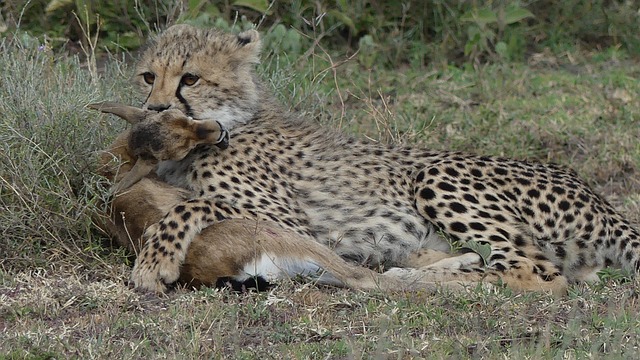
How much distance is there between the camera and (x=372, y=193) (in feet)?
17.2

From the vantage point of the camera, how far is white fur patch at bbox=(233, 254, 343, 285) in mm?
4426

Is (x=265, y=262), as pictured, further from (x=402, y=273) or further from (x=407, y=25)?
(x=407, y=25)

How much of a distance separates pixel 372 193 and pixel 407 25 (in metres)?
3.35

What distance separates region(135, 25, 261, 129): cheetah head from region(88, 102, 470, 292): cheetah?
0.88 feet

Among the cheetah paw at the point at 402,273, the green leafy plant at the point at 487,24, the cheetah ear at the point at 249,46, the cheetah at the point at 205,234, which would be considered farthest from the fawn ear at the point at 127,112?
the green leafy plant at the point at 487,24

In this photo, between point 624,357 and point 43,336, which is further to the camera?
point 43,336

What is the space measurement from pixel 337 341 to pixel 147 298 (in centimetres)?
88

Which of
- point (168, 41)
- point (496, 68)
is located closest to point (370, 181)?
point (168, 41)

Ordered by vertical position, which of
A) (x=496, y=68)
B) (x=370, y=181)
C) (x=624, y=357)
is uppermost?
(x=624, y=357)

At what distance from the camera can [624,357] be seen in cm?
339

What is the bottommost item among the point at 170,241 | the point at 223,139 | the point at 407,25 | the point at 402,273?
the point at 407,25

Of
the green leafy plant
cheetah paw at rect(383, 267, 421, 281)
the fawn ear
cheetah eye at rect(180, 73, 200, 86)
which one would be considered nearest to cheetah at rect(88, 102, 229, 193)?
the fawn ear

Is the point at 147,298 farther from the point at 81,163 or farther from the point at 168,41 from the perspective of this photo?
the point at 168,41

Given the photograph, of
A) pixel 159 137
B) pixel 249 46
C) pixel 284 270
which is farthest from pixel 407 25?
pixel 284 270
